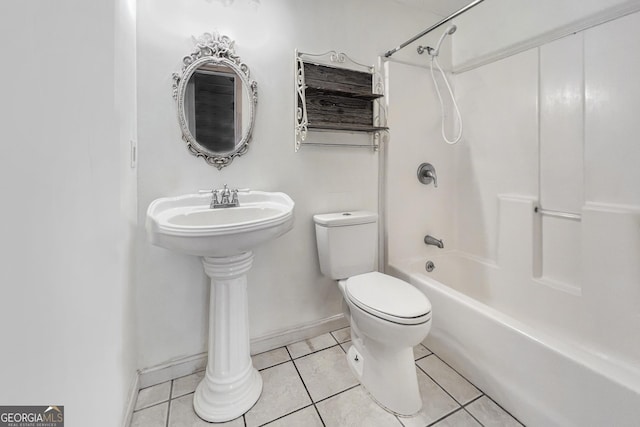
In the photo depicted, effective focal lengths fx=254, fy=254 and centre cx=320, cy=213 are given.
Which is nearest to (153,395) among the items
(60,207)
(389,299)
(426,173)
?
(60,207)

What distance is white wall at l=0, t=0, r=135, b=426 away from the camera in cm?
46

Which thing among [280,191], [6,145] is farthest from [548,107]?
[6,145]

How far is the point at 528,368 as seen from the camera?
1048 millimetres

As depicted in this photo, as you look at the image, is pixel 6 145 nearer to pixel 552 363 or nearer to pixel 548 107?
pixel 552 363

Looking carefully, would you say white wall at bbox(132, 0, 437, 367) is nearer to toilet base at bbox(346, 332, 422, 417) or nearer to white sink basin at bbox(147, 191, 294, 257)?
white sink basin at bbox(147, 191, 294, 257)

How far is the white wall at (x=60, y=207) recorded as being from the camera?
0.46 metres

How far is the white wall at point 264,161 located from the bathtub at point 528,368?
70cm

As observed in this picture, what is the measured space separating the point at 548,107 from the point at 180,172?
2094mm

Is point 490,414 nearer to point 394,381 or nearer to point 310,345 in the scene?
point 394,381

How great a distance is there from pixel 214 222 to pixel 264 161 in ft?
1.48

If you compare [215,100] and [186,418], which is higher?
[215,100]

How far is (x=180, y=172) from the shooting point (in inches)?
50.8

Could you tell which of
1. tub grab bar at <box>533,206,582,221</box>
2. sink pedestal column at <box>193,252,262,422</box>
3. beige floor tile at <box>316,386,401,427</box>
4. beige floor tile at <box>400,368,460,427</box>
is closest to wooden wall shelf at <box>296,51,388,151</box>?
sink pedestal column at <box>193,252,262,422</box>

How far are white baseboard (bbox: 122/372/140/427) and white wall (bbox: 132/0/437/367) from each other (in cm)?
8
